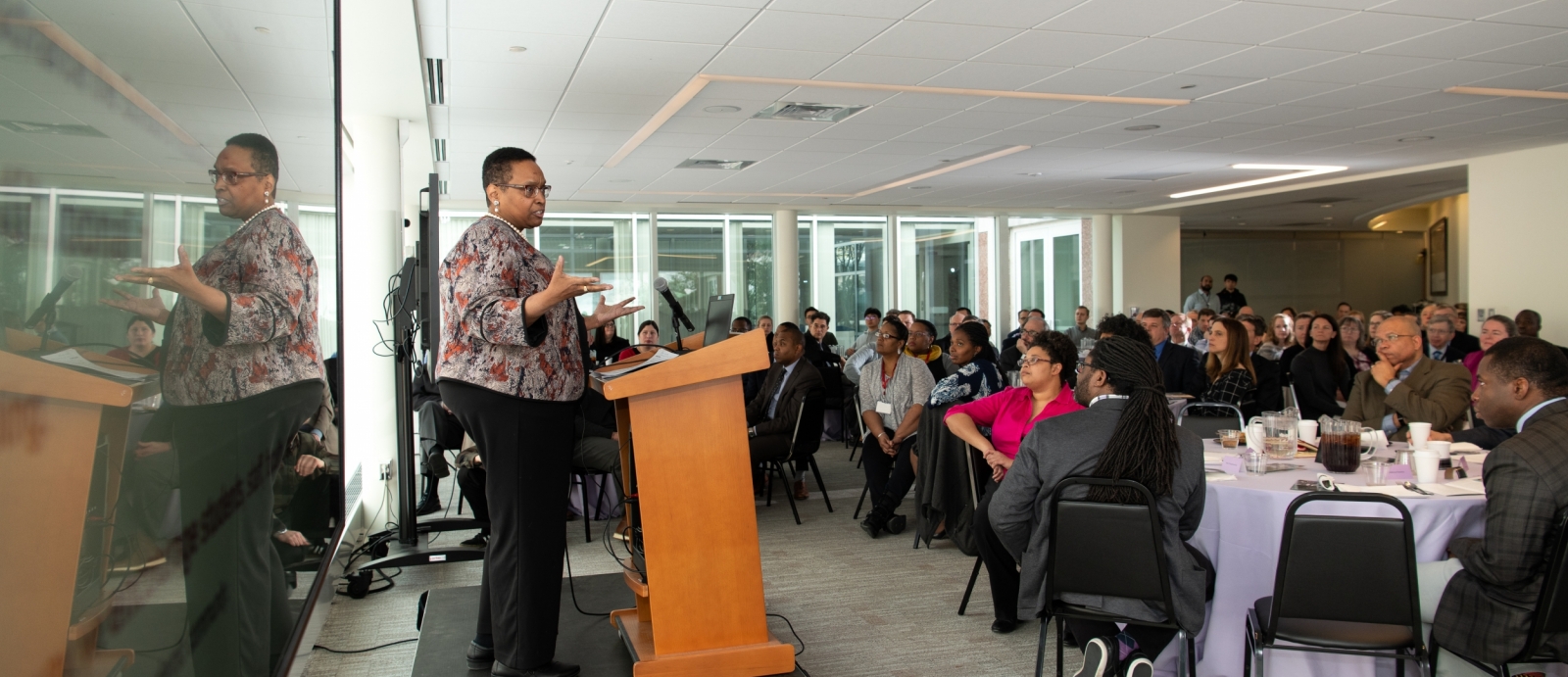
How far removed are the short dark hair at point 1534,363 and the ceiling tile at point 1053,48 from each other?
2.86m

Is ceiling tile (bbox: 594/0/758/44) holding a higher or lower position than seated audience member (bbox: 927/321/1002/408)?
higher

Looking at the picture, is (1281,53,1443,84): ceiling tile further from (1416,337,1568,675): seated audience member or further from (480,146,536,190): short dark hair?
(480,146,536,190): short dark hair

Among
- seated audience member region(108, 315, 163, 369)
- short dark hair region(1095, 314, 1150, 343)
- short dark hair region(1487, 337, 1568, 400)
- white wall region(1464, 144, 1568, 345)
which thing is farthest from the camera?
white wall region(1464, 144, 1568, 345)

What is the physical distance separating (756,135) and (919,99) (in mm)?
1832

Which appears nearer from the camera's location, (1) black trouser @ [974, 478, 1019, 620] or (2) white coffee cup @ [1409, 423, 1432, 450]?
(2) white coffee cup @ [1409, 423, 1432, 450]

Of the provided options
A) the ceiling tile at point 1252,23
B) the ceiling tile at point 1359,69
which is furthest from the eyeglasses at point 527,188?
the ceiling tile at point 1359,69

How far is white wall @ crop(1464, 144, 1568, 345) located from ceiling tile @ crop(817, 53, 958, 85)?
289 inches

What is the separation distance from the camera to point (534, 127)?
7.54 metres

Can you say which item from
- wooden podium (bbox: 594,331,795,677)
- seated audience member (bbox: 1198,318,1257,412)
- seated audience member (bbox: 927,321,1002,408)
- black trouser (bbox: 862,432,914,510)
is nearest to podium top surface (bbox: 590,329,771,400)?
wooden podium (bbox: 594,331,795,677)

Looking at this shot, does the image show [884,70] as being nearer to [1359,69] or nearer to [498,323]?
[1359,69]

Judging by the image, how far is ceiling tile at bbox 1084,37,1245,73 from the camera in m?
5.35

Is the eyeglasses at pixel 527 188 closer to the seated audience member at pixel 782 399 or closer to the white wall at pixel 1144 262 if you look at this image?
the seated audience member at pixel 782 399

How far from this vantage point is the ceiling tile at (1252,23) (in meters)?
4.75

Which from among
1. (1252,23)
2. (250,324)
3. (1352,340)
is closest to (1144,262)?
(1352,340)
